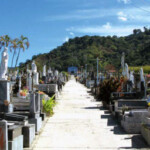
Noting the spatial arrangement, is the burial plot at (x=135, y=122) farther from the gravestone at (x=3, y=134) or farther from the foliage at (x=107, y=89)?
the foliage at (x=107, y=89)

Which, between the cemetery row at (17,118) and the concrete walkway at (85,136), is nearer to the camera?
the cemetery row at (17,118)

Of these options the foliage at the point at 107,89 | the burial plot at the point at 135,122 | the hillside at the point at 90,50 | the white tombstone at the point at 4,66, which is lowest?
the burial plot at the point at 135,122

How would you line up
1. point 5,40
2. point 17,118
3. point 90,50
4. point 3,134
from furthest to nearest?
point 90,50 → point 5,40 → point 17,118 → point 3,134

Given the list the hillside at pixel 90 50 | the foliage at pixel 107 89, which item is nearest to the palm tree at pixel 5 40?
the foliage at pixel 107 89

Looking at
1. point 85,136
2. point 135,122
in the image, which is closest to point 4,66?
point 85,136

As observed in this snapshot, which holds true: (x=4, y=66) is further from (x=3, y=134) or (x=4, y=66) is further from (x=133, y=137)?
(x=3, y=134)

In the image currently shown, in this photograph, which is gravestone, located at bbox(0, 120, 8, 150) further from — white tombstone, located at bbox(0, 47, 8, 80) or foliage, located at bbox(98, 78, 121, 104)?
foliage, located at bbox(98, 78, 121, 104)

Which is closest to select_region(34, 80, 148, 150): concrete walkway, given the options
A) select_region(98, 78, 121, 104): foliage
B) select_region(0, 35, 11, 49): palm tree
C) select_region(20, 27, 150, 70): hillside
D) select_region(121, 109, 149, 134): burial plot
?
select_region(121, 109, 149, 134): burial plot

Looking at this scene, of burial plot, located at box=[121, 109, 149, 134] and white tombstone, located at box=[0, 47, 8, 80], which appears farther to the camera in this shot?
white tombstone, located at box=[0, 47, 8, 80]

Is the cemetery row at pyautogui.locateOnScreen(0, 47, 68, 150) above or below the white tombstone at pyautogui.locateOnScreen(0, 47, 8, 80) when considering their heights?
below

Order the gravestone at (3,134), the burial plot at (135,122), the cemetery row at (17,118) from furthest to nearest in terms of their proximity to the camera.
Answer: the burial plot at (135,122) → the cemetery row at (17,118) → the gravestone at (3,134)

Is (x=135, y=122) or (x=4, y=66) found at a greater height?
(x=4, y=66)

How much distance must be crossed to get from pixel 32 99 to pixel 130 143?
3.76 m

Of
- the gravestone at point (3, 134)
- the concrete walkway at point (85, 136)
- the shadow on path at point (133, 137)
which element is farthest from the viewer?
the concrete walkway at point (85, 136)
